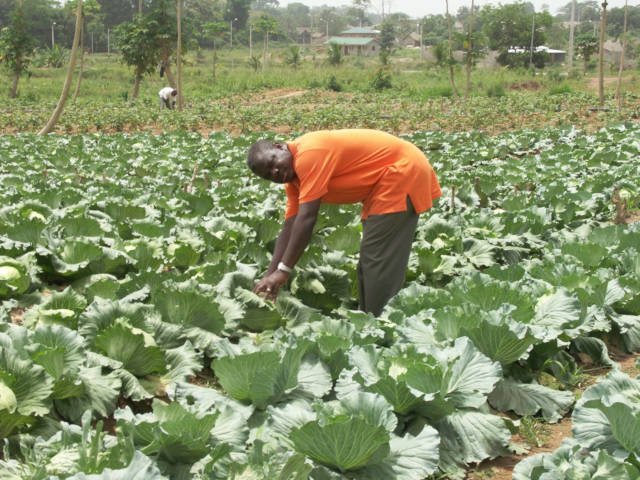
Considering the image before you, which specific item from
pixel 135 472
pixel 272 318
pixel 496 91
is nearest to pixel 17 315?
pixel 272 318

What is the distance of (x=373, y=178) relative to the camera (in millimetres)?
3871

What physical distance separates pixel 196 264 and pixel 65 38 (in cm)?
5748

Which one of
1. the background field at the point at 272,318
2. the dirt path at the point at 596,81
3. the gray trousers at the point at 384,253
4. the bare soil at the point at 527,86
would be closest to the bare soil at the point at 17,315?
the background field at the point at 272,318

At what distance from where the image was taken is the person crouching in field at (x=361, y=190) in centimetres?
353

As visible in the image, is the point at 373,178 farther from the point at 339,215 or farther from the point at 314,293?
the point at 339,215

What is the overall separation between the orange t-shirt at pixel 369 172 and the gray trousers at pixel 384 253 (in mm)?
69

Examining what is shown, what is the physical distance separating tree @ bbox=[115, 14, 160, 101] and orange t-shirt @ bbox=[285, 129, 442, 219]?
79.3 ft

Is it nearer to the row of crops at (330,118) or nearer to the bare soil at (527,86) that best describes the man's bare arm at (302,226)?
the row of crops at (330,118)

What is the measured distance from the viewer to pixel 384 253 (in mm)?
4020

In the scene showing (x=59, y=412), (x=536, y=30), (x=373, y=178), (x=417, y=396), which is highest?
(x=536, y=30)

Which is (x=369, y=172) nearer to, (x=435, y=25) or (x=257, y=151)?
(x=257, y=151)

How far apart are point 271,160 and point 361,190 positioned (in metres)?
0.66

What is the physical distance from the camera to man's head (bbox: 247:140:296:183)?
348 cm

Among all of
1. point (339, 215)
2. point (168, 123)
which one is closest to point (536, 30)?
point (168, 123)
